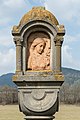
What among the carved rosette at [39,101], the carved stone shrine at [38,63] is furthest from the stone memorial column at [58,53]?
the carved rosette at [39,101]

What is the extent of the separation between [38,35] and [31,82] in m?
1.60

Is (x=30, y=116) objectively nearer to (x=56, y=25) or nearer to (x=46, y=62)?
(x=46, y=62)

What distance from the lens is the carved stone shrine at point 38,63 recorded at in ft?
42.3

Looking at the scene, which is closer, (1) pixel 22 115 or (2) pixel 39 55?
(2) pixel 39 55

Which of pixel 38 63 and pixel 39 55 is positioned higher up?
pixel 39 55

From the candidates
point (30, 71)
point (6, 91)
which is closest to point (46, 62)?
point (30, 71)

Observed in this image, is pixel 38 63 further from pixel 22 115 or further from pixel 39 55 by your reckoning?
pixel 22 115

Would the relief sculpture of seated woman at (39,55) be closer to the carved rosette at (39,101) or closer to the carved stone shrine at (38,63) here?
the carved stone shrine at (38,63)

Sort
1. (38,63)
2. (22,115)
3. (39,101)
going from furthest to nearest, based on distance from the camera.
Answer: (22,115), (38,63), (39,101)

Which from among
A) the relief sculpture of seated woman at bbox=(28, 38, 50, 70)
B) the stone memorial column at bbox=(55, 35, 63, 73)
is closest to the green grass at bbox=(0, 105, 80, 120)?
the relief sculpture of seated woman at bbox=(28, 38, 50, 70)

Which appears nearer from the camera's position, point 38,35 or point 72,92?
point 38,35

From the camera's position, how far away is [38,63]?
1320 centimetres

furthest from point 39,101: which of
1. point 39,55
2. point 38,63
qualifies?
point 39,55

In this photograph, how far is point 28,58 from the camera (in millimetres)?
13328
